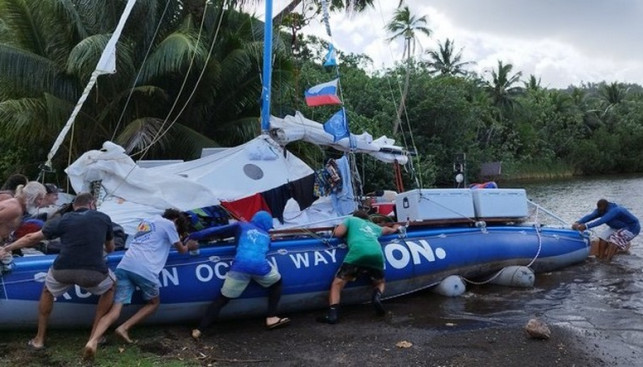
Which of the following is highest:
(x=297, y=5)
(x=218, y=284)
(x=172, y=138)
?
(x=297, y=5)

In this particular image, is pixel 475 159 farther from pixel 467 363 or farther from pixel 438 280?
pixel 467 363

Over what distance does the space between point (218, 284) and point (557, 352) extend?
4.22 metres

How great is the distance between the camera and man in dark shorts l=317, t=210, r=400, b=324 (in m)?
8.35

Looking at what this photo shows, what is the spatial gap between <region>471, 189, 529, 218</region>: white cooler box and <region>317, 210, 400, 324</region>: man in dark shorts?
10.1 feet

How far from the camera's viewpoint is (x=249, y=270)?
24.7 ft

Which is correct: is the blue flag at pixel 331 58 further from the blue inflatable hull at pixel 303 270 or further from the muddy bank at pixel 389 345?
the muddy bank at pixel 389 345

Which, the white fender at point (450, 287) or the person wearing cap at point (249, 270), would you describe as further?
the white fender at point (450, 287)

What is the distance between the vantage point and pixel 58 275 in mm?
6234

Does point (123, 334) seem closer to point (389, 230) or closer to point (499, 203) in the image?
point (389, 230)

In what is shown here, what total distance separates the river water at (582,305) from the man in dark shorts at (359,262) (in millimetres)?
1019

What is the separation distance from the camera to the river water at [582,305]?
7535 millimetres

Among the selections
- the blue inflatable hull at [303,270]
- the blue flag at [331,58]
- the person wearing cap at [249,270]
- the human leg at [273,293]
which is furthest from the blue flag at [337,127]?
the human leg at [273,293]

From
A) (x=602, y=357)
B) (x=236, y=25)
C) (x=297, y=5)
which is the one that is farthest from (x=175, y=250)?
(x=297, y=5)

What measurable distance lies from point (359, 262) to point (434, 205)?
264 cm
